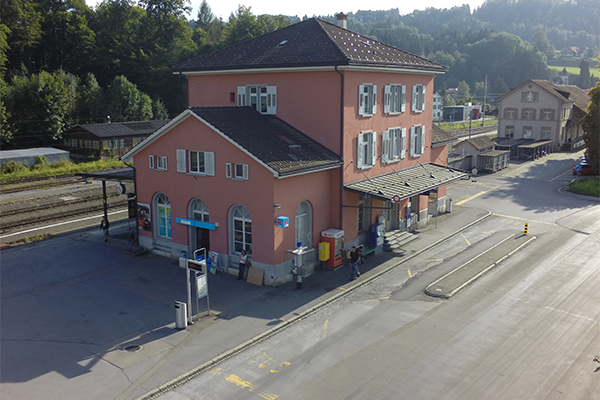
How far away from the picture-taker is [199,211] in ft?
77.3

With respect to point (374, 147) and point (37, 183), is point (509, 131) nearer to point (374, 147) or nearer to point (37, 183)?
point (374, 147)

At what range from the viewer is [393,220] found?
28297 mm

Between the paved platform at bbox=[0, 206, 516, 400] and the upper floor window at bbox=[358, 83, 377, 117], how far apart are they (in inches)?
279

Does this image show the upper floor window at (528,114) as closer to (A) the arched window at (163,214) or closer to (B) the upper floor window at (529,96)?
(B) the upper floor window at (529,96)

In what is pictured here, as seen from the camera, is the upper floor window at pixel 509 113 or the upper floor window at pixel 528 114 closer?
the upper floor window at pixel 528 114

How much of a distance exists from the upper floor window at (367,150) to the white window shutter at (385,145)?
93cm

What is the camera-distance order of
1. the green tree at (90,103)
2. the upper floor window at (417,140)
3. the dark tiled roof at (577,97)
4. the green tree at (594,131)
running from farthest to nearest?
the dark tiled roof at (577,97) → the green tree at (90,103) → the green tree at (594,131) → the upper floor window at (417,140)

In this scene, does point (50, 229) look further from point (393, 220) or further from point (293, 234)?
point (393, 220)

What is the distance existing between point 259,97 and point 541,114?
5312 cm

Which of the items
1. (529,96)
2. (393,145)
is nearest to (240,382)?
(393,145)

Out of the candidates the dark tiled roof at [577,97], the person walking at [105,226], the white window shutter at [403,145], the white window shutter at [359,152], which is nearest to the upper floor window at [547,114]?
the dark tiled roof at [577,97]

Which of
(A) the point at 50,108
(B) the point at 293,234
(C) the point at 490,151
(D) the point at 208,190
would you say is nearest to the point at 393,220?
(B) the point at 293,234

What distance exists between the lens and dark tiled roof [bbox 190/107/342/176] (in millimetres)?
20766

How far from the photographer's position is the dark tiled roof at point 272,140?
2077 cm
